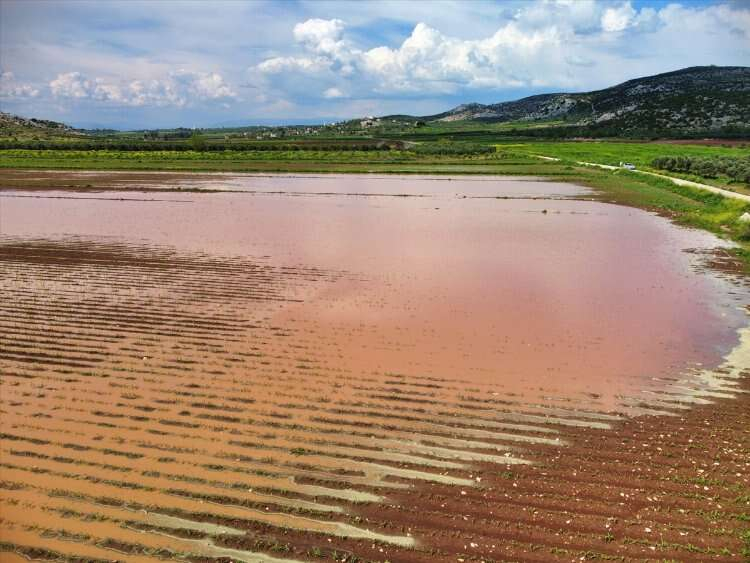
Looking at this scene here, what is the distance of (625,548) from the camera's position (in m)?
6.11

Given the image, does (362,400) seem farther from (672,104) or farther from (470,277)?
(672,104)

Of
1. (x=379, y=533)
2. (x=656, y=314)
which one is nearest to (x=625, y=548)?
(x=379, y=533)

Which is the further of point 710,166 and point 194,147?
point 194,147

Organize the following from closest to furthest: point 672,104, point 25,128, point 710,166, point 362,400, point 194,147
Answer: point 362,400
point 710,166
point 194,147
point 672,104
point 25,128

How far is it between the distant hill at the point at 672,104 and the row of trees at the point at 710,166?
6088 centimetres

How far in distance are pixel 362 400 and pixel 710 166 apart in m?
49.8

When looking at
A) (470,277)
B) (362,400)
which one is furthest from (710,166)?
(362,400)

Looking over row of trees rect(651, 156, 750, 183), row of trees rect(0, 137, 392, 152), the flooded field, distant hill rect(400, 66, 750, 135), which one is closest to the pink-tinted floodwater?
the flooded field

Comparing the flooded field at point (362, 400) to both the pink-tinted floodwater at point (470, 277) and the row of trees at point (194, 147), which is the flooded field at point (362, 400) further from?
the row of trees at point (194, 147)

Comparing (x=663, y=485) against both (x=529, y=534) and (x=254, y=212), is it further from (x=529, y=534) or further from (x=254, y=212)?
(x=254, y=212)

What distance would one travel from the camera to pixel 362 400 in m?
9.64

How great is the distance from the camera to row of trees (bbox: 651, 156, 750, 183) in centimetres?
4219

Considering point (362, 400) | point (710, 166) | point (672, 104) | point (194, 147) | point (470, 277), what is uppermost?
point (672, 104)

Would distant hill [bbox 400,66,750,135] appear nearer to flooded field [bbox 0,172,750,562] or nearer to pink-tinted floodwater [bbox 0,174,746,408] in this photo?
pink-tinted floodwater [bbox 0,174,746,408]
